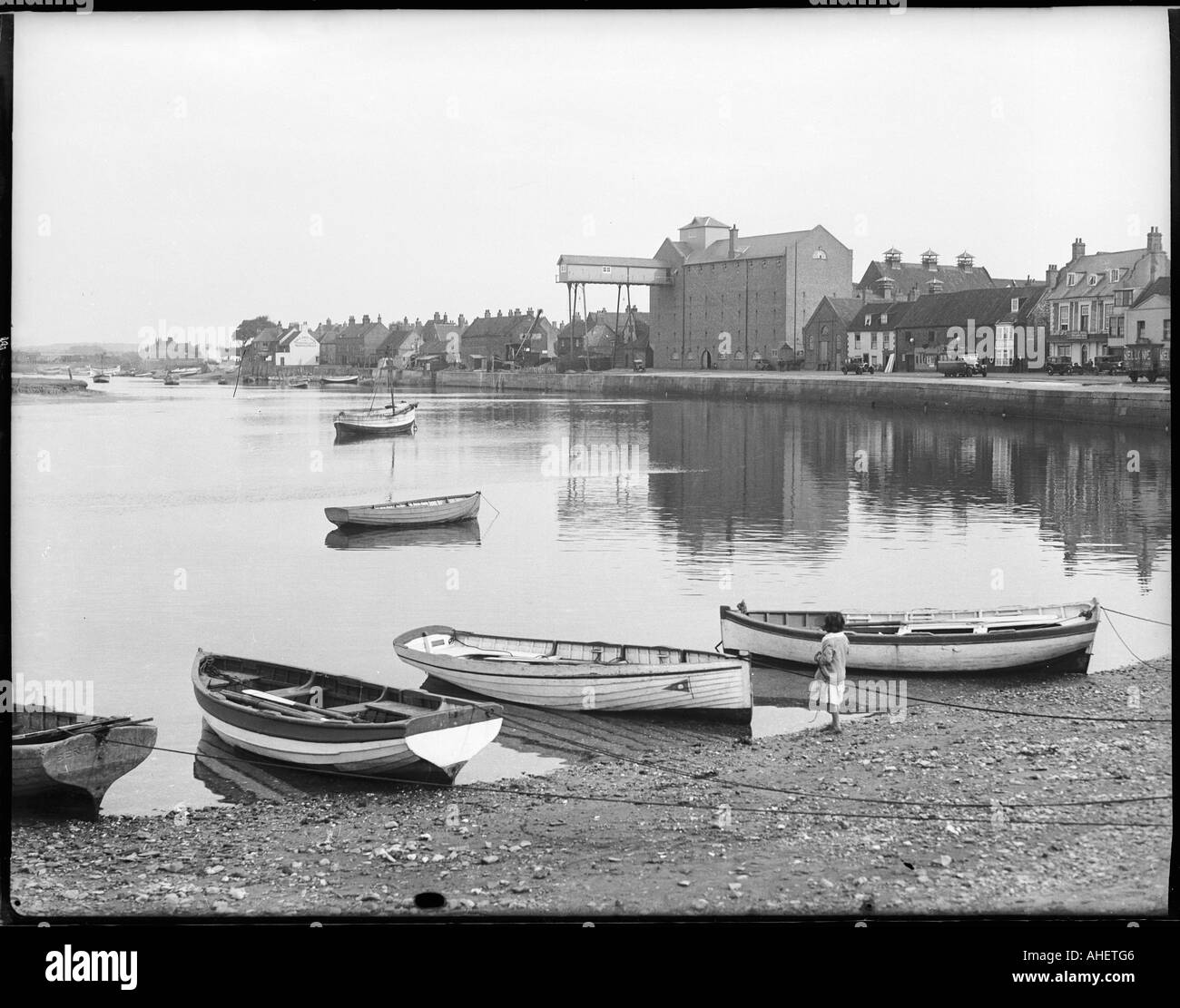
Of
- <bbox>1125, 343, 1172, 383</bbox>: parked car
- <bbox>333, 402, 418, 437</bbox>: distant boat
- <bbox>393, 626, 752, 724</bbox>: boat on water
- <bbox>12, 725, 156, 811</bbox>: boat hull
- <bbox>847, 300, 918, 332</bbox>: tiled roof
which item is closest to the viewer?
<bbox>12, 725, 156, 811</bbox>: boat hull

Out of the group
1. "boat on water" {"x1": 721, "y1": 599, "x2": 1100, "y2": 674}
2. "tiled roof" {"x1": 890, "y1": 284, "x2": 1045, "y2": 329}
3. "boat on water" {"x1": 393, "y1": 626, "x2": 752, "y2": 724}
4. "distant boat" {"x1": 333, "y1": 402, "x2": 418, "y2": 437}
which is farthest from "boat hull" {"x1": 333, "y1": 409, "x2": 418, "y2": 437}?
"tiled roof" {"x1": 890, "y1": 284, "x2": 1045, "y2": 329}

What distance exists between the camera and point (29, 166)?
17.0 feet

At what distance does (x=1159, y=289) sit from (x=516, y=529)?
14.1 ft

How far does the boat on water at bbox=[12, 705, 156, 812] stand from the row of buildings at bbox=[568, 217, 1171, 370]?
3.23 meters

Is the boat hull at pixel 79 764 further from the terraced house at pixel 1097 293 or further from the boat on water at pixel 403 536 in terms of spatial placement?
the terraced house at pixel 1097 293

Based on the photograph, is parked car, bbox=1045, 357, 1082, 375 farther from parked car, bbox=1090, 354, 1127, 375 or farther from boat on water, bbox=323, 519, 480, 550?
boat on water, bbox=323, 519, 480, 550

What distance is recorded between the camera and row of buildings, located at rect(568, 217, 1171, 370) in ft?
19.6

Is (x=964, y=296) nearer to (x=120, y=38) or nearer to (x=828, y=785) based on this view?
(x=828, y=785)

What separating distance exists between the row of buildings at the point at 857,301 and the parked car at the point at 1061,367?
90mm

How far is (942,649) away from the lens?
730 cm

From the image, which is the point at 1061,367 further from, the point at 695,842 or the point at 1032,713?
the point at 695,842

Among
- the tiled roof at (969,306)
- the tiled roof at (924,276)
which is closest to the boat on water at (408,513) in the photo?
the tiled roof at (924,276)

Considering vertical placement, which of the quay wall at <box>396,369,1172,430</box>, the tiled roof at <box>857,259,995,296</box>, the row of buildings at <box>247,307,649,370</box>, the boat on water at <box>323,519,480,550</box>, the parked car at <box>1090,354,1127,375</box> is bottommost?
the boat on water at <box>323,519,480,550</box>
